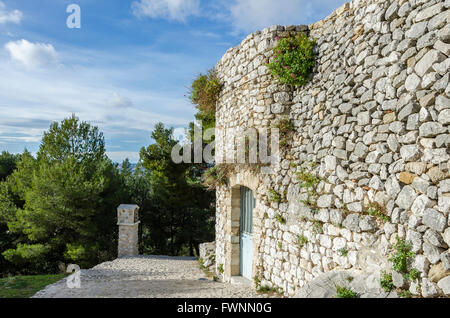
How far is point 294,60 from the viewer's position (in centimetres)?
533

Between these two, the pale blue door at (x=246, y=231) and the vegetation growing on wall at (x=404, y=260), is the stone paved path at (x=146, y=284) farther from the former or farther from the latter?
the vegetation growing on wall at (x=404, y=260)

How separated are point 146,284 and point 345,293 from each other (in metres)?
5.15

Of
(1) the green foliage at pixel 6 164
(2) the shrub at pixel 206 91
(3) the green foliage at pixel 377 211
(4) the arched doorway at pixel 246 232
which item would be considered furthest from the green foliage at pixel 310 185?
(1) the green foliage at pixel 6 164

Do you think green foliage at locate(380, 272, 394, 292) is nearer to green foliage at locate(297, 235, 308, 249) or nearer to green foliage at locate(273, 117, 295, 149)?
green foliage at locate(297, 235, 308, 249)

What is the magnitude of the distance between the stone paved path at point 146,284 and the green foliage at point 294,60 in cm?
389

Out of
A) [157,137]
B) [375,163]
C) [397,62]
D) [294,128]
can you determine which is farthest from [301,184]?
[157,137]

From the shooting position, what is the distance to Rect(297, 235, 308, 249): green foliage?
4.79 meters

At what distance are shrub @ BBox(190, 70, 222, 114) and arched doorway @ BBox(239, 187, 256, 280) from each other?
2.39m

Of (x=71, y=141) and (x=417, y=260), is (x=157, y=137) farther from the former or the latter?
(x=417, y=260)

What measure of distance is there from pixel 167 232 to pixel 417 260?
15.2 m

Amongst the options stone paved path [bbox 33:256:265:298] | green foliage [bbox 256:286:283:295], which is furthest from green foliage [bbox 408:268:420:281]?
stone paved path [bbox 33:256:265:298]

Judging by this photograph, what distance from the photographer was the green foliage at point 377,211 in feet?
11.4

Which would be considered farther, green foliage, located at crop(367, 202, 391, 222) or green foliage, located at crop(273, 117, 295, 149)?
green foliage, located at crop(273, 117, 295, 149)

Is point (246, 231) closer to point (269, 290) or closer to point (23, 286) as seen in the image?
point (269, 290)
